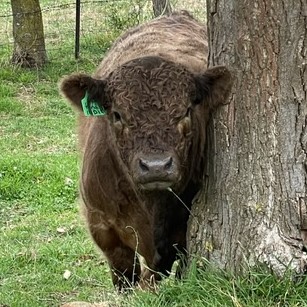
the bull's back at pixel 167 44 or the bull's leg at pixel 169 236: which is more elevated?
the bull's back at pixel 167 44

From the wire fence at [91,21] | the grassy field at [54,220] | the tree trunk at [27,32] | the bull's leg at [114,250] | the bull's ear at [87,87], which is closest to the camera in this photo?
the grassy field at [54,220]

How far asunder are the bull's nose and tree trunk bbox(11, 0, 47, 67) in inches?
436

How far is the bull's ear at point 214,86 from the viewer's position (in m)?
4.91

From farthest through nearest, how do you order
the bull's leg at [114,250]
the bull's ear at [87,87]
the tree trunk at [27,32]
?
the tree trunk at [27,32] → the bull's leg at [114,250] → the bull's ear at [87,87]

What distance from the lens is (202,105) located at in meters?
5.23

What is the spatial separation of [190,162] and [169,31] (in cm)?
229

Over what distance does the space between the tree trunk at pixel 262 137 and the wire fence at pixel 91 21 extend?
11481 millimetres

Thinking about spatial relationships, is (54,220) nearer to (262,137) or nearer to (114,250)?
(114,250)

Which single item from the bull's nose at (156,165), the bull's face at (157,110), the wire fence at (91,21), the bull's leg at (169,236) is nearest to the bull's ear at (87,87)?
the bull's face at (157,110)

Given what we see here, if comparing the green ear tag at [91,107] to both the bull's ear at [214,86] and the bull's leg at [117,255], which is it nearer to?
the bull's ear at [214,86]

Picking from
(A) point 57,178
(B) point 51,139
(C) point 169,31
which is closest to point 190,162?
(C) point 169,31

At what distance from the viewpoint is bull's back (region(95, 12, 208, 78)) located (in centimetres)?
607

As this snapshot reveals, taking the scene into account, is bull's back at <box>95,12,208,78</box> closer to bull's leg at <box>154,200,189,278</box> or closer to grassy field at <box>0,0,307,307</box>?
bull's leg at <box>154,200,189,278</box>

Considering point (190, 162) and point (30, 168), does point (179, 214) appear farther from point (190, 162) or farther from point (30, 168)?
point (30, 168)
